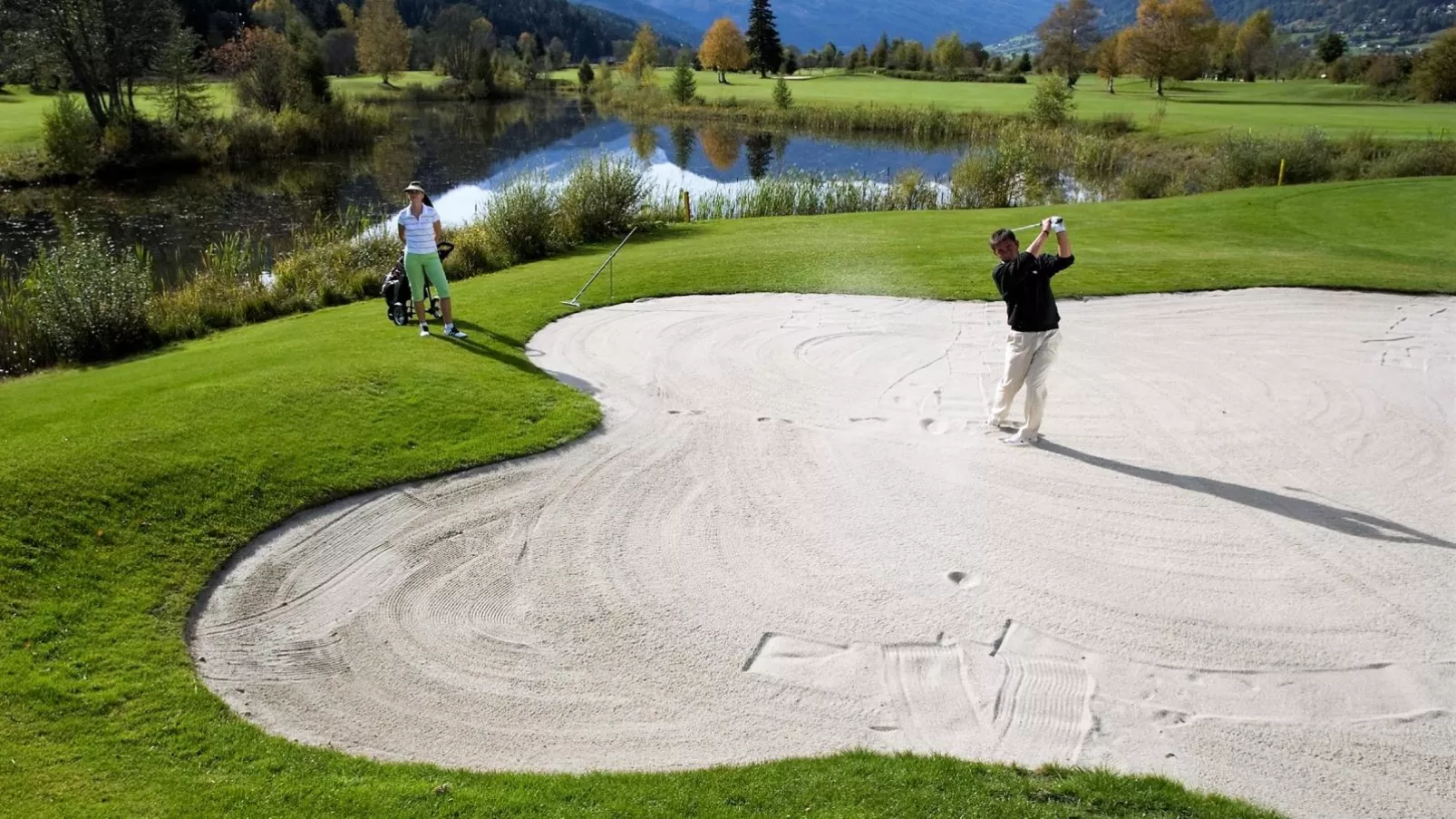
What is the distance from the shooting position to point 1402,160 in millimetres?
32062

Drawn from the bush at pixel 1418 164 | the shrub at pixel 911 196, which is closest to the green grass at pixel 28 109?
the shrub at pixel 911 196

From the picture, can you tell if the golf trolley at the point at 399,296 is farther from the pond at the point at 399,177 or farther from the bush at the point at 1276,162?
the bush at the point at 1276,162

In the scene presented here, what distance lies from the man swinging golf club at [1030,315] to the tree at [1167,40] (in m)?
73.1

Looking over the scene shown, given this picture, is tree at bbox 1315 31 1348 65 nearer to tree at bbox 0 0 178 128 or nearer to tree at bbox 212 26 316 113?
tree at bbox 212 26 316 113

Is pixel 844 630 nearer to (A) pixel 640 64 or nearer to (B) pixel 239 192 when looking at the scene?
(B) pixel 239 192

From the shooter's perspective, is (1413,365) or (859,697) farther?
(1413,365)

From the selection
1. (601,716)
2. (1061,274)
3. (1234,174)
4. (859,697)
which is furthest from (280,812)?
(1234,174)

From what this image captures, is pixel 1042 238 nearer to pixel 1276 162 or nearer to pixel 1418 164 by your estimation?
pixel 1276 162

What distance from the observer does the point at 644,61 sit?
108m

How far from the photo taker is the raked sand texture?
6.46 m

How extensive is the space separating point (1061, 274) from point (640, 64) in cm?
9838

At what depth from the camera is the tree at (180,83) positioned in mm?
46344

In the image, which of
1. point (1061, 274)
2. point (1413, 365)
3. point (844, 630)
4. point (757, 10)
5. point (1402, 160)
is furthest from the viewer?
point (757, 10)

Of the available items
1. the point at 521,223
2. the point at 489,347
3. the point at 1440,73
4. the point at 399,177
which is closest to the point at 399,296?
the point at 489,347
